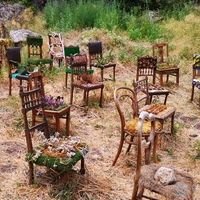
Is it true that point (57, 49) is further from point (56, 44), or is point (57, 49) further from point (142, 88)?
point (142, 88)

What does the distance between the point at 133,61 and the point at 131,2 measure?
7.25m

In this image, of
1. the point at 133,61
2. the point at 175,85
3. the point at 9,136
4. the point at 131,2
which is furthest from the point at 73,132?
the point at 131,2

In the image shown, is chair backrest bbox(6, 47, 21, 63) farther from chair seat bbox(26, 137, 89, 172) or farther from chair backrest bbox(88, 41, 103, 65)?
chair seat bbox(26, 137, 89, 172)

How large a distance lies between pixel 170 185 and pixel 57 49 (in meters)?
8.31

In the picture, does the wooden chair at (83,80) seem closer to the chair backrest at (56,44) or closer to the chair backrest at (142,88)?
the chair backrest at (142,88)

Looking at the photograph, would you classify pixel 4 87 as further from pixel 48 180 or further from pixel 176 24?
pixel 176 24

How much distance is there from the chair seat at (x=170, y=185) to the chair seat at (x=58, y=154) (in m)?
0.88

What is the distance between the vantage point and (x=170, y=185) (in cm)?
339

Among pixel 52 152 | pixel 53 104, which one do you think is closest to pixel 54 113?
pixel 53 104

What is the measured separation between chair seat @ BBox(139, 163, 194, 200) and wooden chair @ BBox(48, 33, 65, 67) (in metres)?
6.87

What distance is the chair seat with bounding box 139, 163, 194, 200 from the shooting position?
3.29 metres

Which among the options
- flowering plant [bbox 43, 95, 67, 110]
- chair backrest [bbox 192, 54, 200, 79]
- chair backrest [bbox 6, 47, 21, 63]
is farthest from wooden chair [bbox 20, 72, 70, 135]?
chair backrest [bbox 192, 54, 200, 79]

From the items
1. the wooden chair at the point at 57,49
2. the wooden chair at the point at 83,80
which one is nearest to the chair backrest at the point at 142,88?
the wooden chair at the point at 83,80

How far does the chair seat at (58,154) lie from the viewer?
402cm
